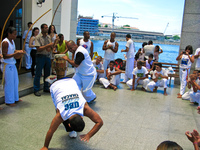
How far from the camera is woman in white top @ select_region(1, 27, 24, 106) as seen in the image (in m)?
4.55

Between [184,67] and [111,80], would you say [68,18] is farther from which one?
[184,67]

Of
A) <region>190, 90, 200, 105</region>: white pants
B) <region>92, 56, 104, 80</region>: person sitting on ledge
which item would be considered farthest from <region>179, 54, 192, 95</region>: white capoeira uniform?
<region>92, 56, 104, 80</region>: person sitting on ledge

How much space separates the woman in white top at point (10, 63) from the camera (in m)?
4.55

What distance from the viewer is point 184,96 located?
6137mm

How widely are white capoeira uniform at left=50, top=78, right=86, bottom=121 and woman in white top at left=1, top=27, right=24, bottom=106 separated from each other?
1975 mm

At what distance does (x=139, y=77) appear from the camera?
694 cm

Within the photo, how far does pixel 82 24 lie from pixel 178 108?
3417 inches

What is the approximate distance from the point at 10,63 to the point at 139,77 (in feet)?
12.4

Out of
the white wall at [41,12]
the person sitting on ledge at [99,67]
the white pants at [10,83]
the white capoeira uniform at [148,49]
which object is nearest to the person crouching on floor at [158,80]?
the person sitting on ledge at [99,67]

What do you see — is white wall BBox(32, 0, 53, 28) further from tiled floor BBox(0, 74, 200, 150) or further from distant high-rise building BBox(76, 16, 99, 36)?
distant high-rise building BBox(76, 16, 99, 36)

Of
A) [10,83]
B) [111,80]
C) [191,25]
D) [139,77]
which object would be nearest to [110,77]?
[111,80]

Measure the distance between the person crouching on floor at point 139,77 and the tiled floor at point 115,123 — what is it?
2.17 ft

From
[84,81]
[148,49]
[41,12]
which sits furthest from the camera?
[148,49]

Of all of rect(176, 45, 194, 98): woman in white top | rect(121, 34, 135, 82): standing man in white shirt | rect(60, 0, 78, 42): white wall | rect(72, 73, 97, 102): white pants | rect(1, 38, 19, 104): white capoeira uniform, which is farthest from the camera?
rect(60, 0, 78, 42): white wall
